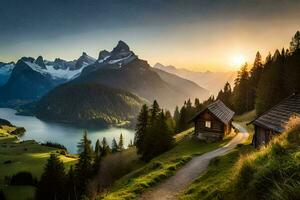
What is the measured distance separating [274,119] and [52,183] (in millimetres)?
54129

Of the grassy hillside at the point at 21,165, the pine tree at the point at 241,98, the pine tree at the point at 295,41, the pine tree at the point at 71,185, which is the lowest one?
the grassy hillside at the point at 21,165

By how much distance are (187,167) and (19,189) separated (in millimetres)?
72210

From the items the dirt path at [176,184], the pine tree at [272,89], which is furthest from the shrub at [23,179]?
the dirt path at [176,184]

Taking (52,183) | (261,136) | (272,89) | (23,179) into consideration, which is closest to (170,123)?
(272,89)

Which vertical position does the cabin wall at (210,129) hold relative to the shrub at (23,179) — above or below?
above

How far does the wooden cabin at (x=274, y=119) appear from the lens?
27.0 meters

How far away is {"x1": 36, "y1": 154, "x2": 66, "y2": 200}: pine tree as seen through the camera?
6550cm

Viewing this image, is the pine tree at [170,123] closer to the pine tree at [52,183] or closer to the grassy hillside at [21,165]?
the pine tree at [52,183]

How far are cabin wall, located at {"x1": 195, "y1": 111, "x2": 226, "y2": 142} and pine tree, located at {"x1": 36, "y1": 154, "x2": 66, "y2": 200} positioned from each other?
34.0 metres

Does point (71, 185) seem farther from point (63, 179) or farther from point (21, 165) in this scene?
point (21, 165)

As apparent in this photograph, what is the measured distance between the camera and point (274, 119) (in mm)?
29047

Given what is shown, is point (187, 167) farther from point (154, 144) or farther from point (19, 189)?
point (19, 189)

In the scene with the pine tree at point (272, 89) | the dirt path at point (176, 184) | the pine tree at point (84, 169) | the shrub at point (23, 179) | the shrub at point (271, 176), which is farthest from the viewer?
the shrub at point (23, 179)

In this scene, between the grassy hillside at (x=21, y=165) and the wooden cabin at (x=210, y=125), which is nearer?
the wooden cabin at (x=210, y=125)
